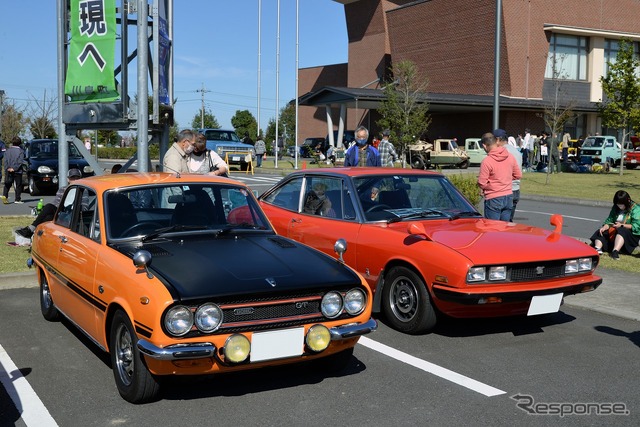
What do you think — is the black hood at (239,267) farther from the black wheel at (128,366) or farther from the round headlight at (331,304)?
the black wheel at (128,366)

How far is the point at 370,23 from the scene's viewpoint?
56.8m

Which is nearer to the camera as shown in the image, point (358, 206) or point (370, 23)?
point (358, 206)

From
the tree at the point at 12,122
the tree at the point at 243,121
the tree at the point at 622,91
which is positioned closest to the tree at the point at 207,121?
the tree at the point at 243,121

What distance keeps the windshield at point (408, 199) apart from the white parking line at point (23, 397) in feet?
11.7

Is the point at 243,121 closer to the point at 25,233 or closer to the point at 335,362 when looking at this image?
the point at 25,233

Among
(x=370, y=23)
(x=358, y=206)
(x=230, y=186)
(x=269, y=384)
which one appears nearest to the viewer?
(x=269, y=384)

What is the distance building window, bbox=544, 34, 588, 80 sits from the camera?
46062 millimetres

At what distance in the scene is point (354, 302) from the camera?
4.86 metres

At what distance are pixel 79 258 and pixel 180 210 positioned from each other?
88cm

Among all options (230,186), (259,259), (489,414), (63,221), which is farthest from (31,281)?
(489,414)

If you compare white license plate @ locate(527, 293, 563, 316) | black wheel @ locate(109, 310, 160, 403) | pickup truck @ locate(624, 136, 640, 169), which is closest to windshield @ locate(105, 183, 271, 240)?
black wheel @ locate(109, 310, 160, 403)

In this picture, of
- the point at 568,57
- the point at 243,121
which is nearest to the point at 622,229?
the point at 568,57

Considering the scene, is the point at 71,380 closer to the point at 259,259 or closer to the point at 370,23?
the point at 259,259

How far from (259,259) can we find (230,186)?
1308mm
